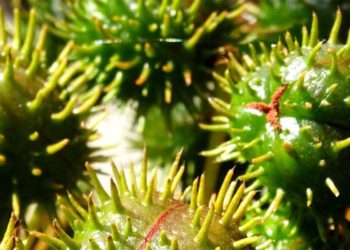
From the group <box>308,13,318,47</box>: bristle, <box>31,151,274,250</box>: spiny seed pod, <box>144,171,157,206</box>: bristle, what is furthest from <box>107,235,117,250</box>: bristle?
<box>308,13,318,47</box>: bristle

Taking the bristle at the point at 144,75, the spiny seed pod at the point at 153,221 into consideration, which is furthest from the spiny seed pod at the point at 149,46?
the spiny seed pod at the point at 153,221

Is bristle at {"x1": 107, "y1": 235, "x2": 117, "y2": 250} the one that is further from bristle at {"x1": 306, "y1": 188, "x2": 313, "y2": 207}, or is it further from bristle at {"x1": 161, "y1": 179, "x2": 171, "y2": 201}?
bristle at {"x1": 306, "y1": 188, "x2": 313, "y2": 207}

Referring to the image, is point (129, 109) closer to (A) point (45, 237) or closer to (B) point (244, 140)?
(B) point (244, 140)

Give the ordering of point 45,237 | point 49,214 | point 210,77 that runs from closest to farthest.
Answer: point 45,237 → point 49,214 → point 210,77

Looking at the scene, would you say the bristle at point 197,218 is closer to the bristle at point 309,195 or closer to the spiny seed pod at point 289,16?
the bristle at point 309,195

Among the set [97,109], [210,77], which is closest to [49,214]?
[97,109]

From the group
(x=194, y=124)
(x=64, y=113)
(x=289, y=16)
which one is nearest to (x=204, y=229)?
(x=64, y=113)

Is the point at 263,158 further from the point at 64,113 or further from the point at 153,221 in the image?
the point at 64,113
